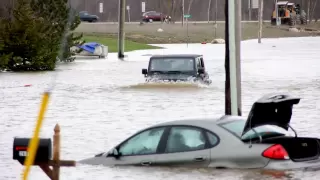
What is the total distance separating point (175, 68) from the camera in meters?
33.4

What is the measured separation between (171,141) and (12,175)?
307 centimetres

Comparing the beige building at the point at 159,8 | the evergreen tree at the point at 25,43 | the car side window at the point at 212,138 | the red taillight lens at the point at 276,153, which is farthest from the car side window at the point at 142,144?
the beige building at the point at 159,8

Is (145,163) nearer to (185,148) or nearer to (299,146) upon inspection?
(185,148)

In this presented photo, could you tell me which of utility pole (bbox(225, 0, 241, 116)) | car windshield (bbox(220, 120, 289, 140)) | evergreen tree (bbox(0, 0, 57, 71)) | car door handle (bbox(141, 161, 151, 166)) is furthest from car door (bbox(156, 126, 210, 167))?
evergreen tree (bbox(0, 0, 57, 71))

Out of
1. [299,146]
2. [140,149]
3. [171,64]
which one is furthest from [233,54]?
[171,64]

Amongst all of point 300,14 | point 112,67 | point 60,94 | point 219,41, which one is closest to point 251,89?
point 60,94

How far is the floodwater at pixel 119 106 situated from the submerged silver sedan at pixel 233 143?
0.17 m

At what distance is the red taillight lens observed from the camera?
14.1 metres

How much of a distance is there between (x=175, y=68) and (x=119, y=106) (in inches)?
142

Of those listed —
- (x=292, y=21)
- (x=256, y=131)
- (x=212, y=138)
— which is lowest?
(x=292, y=21)

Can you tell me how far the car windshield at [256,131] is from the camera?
14352 mm

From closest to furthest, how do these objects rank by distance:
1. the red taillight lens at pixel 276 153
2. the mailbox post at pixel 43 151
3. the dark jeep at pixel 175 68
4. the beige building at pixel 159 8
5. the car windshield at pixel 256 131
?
the mailbox post at pixel 43 151, the red taillight lens at pixel 276 153, the car windshield at pixel 256 131, the dark jeep at pixel 175 68, the beige building at pixel 159 8

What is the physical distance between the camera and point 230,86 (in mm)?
21656

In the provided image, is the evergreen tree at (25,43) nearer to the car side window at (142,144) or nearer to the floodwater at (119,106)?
the floodwater at (119,106)
